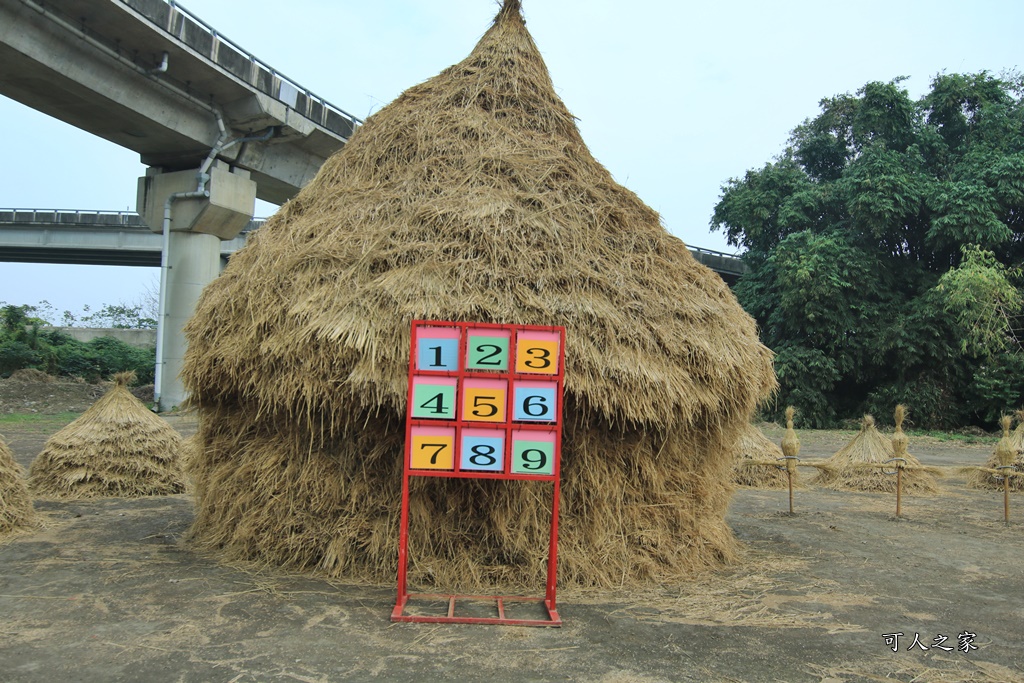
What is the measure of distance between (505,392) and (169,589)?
2.83 m

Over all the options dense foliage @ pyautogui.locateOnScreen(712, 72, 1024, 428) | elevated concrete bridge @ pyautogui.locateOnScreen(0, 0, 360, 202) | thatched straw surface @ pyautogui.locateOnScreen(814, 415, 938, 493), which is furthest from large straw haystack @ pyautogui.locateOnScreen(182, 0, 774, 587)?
dense foliage @ pyautogui.locateOnScreen(712, 72, 1024, 428)

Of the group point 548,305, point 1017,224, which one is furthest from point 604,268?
point 1017,224

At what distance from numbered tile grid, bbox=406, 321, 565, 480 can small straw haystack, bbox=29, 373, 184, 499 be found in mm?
6406

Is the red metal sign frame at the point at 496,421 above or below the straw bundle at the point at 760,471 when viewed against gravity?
above

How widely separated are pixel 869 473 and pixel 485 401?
9.72 meters

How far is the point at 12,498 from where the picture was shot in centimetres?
725

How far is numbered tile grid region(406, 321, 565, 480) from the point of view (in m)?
4.97

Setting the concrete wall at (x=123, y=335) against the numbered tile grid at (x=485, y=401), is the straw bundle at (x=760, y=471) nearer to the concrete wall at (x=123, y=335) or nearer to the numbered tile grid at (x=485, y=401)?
the numbered tile grid at (x=485, y=401)

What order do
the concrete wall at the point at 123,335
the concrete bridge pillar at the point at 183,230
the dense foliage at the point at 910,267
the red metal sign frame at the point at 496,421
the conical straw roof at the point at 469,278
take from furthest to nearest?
the concrete wall at the point at 123,335 < the dense foliage at the point at 910,267 < the concrete bridge pillar at the point at 183,230 < the conical straw roof at the point at 469,278 < the red metal sign frame at the point at 496,421

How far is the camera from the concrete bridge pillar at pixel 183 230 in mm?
22328

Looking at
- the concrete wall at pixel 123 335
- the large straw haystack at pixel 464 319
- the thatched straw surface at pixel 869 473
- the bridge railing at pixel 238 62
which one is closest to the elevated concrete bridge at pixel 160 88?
the bridge railing at pixel 238 62

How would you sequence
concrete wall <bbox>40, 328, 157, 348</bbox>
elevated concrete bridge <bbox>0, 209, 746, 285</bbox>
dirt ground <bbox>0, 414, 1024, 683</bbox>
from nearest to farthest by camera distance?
dirt ground <bbox>0, 414, 1024, 683</bbox> < elevated concrete bridge <bbox>0, 209, 746, 285</bbox> < concrete wall <bbox>40, 328, 157, 348</bbox>

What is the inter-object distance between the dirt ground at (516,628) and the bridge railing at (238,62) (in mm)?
14347

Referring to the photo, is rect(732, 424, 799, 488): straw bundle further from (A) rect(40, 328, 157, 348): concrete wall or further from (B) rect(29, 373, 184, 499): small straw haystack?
(A) rect(40, 328, 157, 348): concrete wall
